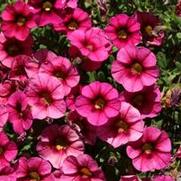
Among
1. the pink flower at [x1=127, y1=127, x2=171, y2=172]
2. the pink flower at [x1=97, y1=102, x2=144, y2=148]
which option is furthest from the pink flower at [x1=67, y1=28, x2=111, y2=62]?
the pink flower at [x1=127, y1=127, x2=171, y2=172]

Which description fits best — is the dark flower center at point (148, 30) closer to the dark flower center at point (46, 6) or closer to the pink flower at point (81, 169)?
the dark flower center at point (46, 6)

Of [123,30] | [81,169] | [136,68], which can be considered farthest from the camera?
[123,30]

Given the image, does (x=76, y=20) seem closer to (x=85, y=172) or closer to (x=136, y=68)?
(x=136, y=68)

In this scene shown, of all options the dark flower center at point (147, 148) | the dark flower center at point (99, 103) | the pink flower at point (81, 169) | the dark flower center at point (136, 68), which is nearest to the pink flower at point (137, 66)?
the dark flower center at point (136, 68)

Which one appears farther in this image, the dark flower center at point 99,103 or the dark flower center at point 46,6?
the dark flower center at point 46,6

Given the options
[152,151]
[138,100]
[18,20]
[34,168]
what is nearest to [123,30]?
[138,100]

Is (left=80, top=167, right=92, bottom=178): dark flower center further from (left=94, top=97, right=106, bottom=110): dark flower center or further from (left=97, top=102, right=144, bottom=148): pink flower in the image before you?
(left=94, top=97, right=106, bottom=110): dark flower center

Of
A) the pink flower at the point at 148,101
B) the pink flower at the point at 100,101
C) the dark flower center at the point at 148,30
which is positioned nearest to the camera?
the pink flower at the point at 100,101
